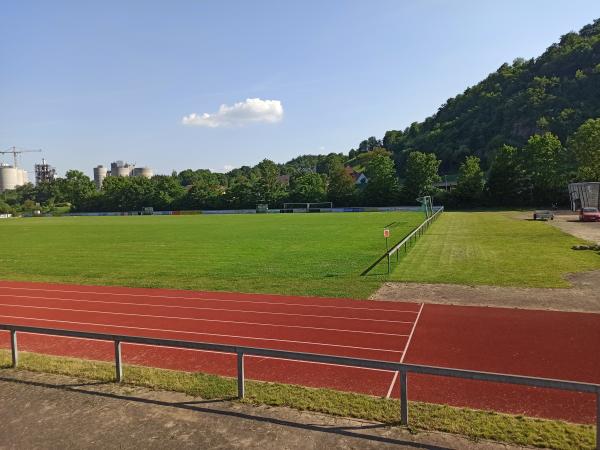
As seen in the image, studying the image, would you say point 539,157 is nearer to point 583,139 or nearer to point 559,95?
point 583,139

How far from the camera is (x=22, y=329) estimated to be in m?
8.26

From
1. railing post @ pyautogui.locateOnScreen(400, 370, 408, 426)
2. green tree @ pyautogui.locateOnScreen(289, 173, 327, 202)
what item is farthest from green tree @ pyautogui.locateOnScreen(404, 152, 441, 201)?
railing post @ pyautogui.locateOnScreen(400, 370, 408, 426)

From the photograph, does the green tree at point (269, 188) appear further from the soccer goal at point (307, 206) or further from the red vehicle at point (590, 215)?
the red vehicle at point (590, 215)

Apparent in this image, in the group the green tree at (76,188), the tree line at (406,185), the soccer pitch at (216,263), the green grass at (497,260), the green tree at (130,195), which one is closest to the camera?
the green grass at (497,260)

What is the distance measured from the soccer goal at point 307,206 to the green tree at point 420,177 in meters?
16.2

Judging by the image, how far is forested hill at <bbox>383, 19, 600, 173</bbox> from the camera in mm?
108812

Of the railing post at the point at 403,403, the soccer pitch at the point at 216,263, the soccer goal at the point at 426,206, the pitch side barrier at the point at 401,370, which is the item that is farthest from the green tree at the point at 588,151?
the railing post at the point at 403,403

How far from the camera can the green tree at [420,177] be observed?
8462 centimetres

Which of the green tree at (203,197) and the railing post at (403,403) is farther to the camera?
the green tree at (203,197)

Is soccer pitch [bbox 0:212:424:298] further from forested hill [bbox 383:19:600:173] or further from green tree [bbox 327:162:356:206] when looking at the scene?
forested hill [bbox 383:19:600:173]

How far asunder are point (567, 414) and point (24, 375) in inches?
351

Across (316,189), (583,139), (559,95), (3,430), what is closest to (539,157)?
(583,139)

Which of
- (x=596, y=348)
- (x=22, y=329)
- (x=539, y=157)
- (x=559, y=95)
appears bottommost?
(x=596, y=348)

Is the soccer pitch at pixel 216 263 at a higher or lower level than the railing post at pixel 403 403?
lower
